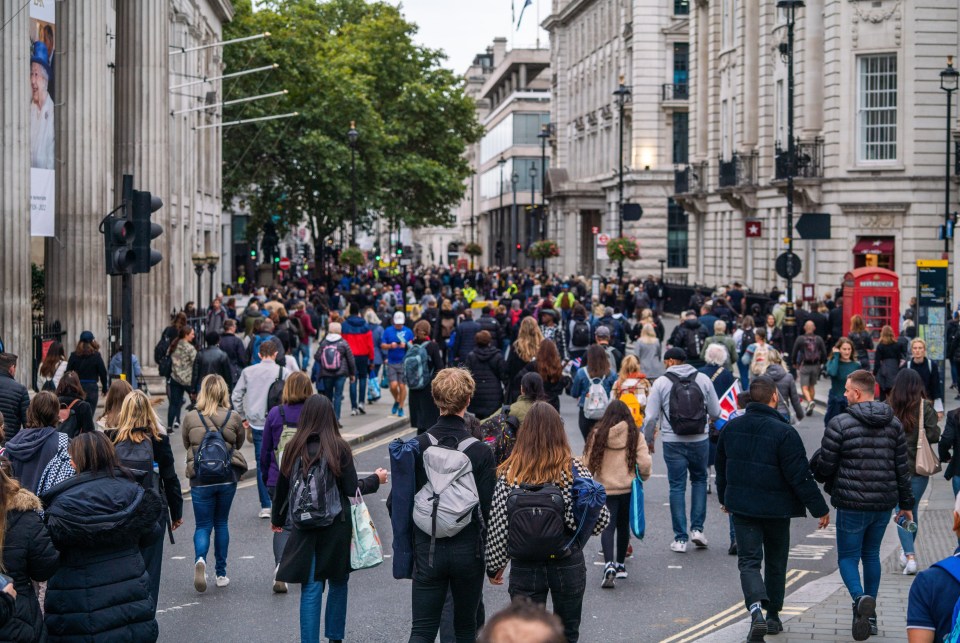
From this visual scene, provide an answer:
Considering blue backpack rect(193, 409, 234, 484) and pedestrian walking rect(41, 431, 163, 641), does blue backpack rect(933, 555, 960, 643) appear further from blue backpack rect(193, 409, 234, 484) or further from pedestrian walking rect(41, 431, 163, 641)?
blue backpack rect(193, 409, 234, 484)

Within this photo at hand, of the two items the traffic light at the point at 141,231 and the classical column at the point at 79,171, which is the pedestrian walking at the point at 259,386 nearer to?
the traffic light at the point at 141,231

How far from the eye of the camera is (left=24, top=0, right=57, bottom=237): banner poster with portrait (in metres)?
21.8

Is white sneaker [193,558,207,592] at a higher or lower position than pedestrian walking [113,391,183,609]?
lower

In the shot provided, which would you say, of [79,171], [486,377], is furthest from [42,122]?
[486,377]

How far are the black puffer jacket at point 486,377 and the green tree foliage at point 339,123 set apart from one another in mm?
39143

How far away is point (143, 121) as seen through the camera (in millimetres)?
28953

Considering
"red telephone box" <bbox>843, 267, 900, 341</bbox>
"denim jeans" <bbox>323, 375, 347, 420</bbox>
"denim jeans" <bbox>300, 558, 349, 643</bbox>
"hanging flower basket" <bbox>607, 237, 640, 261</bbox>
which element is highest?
"hanging flower basket" <bbox>607, 237, 640, 261</bbox>

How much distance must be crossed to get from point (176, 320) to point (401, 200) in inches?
2018

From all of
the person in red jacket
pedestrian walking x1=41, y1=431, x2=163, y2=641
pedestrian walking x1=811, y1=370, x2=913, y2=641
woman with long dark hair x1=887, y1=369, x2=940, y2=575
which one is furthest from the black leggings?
the person in red jacket

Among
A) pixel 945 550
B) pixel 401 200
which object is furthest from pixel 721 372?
pixel 401 200

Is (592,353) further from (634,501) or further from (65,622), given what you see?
(65,622)

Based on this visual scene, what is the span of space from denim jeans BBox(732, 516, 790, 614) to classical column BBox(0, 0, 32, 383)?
13614 millimetres

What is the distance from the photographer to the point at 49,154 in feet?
74.4

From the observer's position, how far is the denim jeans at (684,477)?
1241cm
